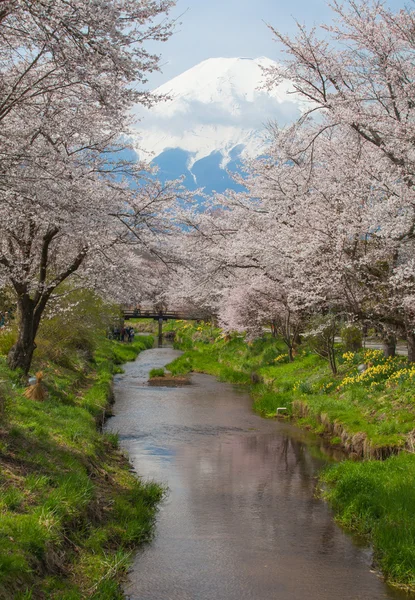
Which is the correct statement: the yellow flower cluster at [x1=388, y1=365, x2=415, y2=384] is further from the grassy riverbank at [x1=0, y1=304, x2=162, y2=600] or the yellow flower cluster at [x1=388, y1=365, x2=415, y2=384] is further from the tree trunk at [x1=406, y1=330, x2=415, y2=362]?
the grassy riverbank at [x1=0, y1=304, x2=162, y2=600]

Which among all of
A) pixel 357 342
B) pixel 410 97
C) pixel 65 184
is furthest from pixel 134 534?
pixel 357 342

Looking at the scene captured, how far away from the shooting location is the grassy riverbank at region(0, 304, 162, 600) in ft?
19.0

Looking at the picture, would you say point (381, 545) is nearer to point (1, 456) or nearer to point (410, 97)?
point (1, 456)

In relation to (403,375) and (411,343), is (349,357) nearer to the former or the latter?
(411,343)

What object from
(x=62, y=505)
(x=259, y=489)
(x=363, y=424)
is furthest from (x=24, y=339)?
(x=363, y=424)

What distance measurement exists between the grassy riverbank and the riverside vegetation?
10.6 ft

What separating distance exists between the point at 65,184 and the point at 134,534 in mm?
5006

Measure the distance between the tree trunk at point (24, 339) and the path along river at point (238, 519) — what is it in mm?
2930

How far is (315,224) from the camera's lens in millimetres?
16000

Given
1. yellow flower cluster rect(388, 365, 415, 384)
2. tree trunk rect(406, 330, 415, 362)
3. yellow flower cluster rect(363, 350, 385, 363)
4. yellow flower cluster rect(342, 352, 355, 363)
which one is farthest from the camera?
yellow flower cluster rect(342, 352, 355, 363)

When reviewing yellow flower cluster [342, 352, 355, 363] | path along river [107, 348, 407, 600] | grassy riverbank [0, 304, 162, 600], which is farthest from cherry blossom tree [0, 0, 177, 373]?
yellow flower cluster [342, 352, 355, 363]

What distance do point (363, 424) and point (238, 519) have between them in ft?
15.6

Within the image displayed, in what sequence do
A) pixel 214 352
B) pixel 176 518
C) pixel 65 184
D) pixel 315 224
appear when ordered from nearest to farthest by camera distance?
pixel 65 184, pixel 176 518, pixel 315 224, pixel 214 352

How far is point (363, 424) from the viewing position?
41.9ft
